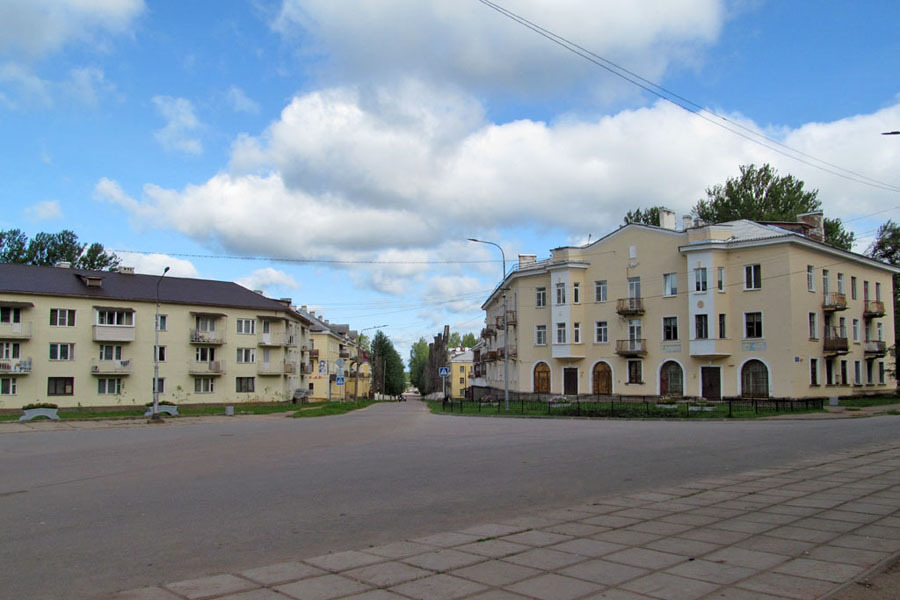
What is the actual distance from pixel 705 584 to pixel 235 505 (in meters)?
6.35

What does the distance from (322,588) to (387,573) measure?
2.03 ft

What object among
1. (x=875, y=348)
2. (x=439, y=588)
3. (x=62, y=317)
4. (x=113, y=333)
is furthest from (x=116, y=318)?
(x=875, y=348)

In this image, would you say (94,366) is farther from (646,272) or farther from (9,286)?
(646,272)

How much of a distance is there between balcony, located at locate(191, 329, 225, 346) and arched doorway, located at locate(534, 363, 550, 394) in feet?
90.7

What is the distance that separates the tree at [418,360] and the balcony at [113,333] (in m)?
114

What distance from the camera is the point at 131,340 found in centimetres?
5406

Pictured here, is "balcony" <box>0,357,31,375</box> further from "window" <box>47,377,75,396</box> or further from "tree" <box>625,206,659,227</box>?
"tree" <box>625,206,659,227</box>

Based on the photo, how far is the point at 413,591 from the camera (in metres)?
5.16

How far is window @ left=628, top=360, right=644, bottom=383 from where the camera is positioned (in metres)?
52.3

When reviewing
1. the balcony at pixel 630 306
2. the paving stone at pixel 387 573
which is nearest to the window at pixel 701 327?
the balcony at pixel 630 306

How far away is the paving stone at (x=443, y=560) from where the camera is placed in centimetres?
586

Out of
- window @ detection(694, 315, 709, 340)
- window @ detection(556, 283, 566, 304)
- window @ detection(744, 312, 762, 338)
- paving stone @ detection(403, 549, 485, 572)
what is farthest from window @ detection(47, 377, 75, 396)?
paving stone @ detection(403, 549, 485, 572)

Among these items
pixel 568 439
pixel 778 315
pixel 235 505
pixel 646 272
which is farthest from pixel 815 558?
pixel 646 272

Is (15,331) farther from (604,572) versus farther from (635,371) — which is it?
(604,572)
